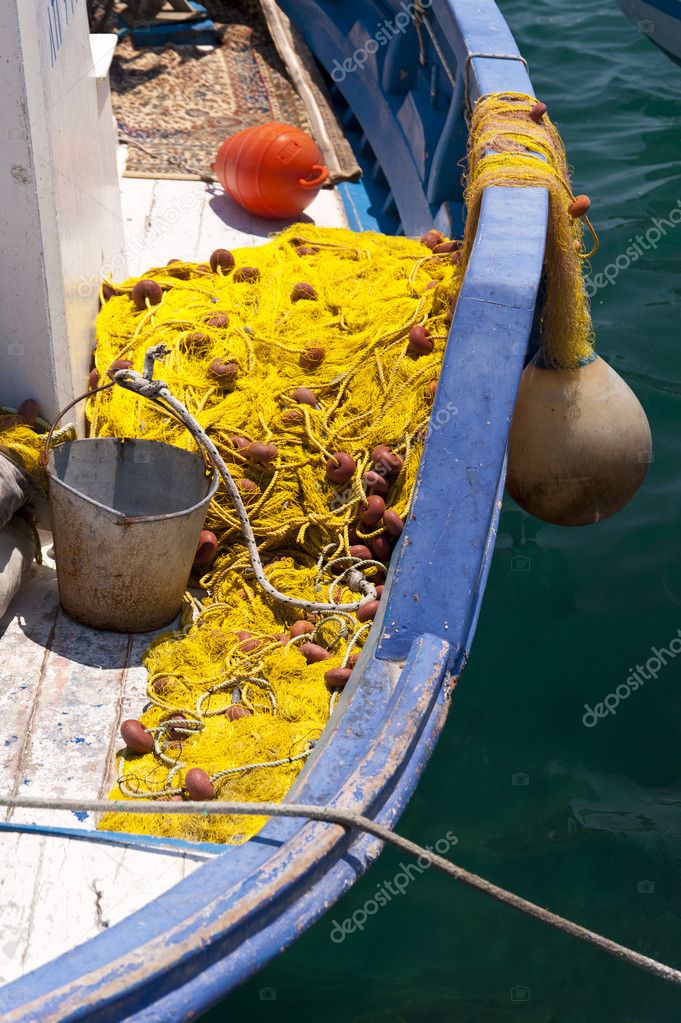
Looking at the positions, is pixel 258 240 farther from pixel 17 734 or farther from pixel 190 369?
pixel 17 734

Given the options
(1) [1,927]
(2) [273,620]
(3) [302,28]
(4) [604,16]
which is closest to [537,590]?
(2) [273,620]

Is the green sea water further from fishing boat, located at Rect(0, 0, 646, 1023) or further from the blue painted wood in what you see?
the blue painted wood

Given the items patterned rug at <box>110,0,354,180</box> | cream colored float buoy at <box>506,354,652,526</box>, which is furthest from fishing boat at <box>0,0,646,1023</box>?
patterned rug at <box>110,0,354,180</box>

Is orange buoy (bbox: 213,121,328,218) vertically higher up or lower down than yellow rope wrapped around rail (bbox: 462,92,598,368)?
lower down

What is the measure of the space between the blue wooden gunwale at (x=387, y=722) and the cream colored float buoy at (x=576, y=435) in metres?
0.73

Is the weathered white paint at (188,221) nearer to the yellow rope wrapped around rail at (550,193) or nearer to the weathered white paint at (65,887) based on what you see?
the yellow rope wrapped around rail at (550,193)

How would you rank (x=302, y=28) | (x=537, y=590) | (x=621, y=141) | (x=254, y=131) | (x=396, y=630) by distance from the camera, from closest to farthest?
(x=396, y=630)
(x=537, y=590)
(x=254, y=131)
(x=302, y=28)
(x=621, y=141)

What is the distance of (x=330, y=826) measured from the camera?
→ 7.85 ft

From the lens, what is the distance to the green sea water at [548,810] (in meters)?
3.77

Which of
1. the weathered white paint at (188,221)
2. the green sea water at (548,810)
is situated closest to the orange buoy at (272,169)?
the weathered white paint at (188,221)

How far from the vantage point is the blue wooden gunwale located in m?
2.11

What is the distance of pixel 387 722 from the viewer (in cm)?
268

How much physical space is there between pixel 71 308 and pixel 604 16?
8996 millimetres

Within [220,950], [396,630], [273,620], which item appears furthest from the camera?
[273,620]
